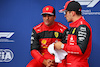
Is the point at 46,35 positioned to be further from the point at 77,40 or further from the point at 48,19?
the point at 77,40

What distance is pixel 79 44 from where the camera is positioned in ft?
4.75

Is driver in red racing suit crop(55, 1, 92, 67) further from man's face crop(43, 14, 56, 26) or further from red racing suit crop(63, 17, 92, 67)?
man's face crop(43, 14, 56, 26)

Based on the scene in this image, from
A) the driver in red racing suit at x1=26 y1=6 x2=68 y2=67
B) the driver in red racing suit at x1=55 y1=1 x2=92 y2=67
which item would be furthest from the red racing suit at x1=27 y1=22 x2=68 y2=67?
the driver in red racing suit at x1=55 y1=1 x2=92 y2=67

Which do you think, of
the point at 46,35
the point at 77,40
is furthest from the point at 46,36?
the point at 77,40

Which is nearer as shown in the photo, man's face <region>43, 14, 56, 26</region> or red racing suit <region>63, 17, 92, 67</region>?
red racing suit <region>63, 17, 92, 67</region>

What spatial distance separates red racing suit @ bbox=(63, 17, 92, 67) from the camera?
1.44 m

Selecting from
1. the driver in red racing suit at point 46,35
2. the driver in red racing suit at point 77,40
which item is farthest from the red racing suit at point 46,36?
the driver in red racing suit at point 77,40

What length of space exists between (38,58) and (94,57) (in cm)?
100

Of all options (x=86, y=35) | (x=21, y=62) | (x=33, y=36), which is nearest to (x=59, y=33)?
(x=33, y=36)

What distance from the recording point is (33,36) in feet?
6.93

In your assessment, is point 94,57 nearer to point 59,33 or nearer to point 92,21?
point 92,21

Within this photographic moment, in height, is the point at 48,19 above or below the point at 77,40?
above

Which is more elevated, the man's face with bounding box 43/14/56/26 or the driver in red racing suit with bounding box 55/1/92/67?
the man's face with bounding box 43/14/56/26

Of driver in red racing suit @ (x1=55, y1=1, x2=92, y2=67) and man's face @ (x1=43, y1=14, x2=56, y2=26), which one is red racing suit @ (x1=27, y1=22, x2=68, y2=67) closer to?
man's face @ (x1=43, y1=14, x2=56, y2=26)
